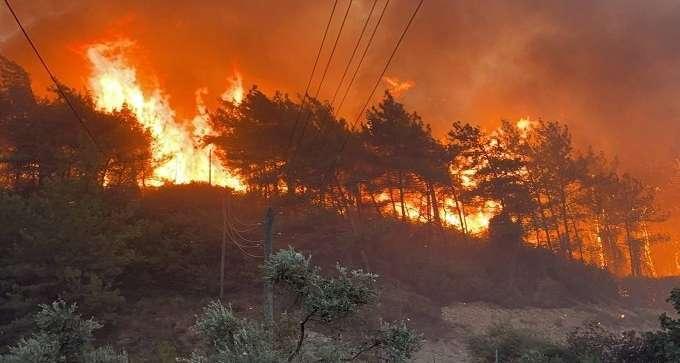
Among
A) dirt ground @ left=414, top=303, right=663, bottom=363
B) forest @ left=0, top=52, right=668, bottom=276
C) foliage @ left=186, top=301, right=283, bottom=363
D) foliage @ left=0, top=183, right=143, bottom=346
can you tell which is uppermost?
forest @ left=0, top=52, right=668, bottom=276

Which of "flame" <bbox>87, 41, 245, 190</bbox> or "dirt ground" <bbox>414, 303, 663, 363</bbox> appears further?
"flame" <bbox>87, 41, 245, 190</bbox>

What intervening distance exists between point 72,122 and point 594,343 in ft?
125

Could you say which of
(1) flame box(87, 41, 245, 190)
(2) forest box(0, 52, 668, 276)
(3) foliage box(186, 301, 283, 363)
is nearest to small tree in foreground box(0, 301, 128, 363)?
(3) foliage box(186, 301, 283, 363)

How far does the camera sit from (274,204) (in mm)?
42125

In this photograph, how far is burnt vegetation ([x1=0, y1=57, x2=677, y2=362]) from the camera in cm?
2619

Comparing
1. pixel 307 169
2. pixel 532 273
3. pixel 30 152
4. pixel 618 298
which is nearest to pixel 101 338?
pixel 30 152

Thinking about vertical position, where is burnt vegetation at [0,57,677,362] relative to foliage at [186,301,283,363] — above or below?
above

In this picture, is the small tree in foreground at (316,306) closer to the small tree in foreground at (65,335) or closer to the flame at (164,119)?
the small tree in foreground at (65,335)

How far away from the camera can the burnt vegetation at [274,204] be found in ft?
85.9

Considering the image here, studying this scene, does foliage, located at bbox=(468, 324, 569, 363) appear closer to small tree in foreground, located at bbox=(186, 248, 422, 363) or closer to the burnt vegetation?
the burnt vegetation

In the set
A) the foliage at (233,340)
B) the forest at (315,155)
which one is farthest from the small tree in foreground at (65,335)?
the forest at (315,155)

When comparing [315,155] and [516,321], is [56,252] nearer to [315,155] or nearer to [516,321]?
[315,155]

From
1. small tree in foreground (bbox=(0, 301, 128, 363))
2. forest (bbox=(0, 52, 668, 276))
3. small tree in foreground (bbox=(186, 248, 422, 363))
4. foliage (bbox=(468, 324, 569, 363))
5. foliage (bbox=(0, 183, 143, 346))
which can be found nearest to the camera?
small tree in foreground (bbox=(186, 248, 422, 363))

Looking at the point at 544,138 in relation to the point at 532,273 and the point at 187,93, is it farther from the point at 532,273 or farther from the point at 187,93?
the point at 187,93
